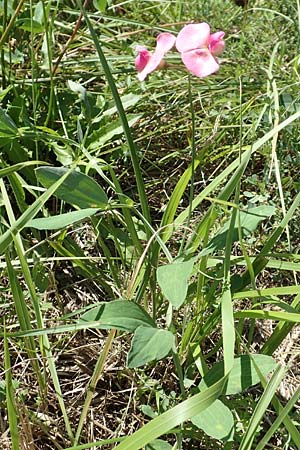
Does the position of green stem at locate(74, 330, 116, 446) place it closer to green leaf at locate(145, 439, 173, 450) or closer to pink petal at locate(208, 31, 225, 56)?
green leaf at locate(145, 439, 173, 450)

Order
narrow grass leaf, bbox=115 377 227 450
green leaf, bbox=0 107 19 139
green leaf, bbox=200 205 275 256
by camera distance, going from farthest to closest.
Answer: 1. green leaf, bbox=0 107 19 139
2. green leaf, bbox=200 205 275 256
3. narrow grass leaf, bbox=115 377 227 450

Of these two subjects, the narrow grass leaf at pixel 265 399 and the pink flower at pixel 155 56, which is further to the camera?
the pink flower at pixel 155 56

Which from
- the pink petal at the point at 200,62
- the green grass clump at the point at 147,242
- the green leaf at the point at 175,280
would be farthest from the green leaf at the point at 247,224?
the pink petal at the point at 200,62

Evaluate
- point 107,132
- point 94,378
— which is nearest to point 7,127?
point 107,132

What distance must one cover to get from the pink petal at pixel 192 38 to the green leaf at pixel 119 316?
1.22 ft

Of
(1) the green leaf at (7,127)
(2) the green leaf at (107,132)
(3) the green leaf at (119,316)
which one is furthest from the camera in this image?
(2) the green leaf at (107,132)

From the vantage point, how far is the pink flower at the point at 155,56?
3.76 feet

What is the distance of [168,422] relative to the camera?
3.13ft

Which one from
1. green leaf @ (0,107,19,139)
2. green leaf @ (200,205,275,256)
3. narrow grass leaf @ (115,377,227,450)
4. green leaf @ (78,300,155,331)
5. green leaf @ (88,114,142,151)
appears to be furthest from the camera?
green leaf @ (88,114,142,151)

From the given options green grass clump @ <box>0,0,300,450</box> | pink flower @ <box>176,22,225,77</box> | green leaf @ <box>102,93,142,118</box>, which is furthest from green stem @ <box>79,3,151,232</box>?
green leaf @ <box>102,93,142,118</box>

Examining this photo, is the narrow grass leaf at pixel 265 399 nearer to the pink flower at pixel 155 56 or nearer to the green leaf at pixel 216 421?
the green leaf at pixel 216 421

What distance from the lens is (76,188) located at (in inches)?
46.6

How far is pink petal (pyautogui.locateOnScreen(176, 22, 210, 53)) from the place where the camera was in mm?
1119

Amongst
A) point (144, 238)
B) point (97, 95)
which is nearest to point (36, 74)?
point (97, 95)
